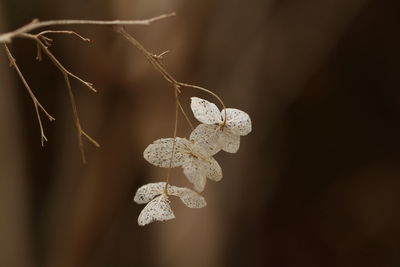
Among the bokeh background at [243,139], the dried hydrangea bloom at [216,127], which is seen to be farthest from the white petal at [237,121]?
the bokeh background at [243,139]

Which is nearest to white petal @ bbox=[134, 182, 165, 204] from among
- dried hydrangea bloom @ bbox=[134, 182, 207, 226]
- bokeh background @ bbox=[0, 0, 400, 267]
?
dried hydrangea bloom @ bbox=[134, 182, 207, 226]

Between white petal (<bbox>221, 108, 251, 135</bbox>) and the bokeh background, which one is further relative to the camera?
the bokeh background

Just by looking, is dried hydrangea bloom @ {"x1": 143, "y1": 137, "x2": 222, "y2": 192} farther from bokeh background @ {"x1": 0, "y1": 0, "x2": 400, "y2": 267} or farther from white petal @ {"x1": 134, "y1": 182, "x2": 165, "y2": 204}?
bokeh background @ {"x1": 0, "y1": 0, "x2": 400, "y2": 267}

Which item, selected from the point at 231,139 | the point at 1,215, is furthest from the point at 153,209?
the point at 1,215

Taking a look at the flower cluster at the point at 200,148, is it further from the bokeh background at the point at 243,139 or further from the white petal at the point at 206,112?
the bokeh background at the point at 243,139

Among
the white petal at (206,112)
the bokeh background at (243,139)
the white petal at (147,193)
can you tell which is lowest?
the white petal at (147,193)

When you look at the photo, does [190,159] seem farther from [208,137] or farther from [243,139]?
[243,139]

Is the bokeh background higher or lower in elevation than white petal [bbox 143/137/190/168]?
higher

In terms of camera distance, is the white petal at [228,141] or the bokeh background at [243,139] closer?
the white petal at [228,141]
